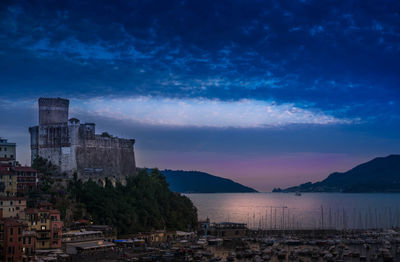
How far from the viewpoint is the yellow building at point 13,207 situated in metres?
50.8

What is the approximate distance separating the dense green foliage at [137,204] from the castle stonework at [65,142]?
4.45m

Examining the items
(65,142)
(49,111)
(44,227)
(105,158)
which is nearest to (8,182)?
(44,227)

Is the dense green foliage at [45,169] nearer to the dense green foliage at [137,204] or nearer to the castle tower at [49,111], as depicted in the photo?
the dense green foliage at [137,204]

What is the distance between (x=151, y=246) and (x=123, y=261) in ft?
36.1

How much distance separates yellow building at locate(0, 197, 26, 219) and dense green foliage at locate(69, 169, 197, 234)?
10.3 meters

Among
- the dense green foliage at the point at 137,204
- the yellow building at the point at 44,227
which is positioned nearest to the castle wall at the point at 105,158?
the dense green foliage at the point at 137,204

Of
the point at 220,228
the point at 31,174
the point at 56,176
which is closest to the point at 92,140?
the point at 56,176

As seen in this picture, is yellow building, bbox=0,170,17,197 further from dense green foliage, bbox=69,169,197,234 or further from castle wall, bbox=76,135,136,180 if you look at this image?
castle wall, bbox=76,135,136,180

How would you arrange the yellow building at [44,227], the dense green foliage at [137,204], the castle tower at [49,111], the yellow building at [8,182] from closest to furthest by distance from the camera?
1. the yellow building at [44,227]
2. the yellow building at [8,182]
3. the dense green foliage at [137,204]
4. the castle tower at [49,111]

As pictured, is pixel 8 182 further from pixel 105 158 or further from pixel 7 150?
pixel 105 158

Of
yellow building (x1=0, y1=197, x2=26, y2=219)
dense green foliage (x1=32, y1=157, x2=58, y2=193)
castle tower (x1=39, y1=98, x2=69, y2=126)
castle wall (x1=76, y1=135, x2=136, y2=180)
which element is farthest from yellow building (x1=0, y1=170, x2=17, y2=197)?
castle tower (x1=39, y1=98, x2=69, y2=126)

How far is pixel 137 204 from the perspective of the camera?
228 feet

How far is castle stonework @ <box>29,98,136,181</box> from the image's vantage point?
70.4 m

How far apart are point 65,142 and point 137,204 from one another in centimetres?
1474
